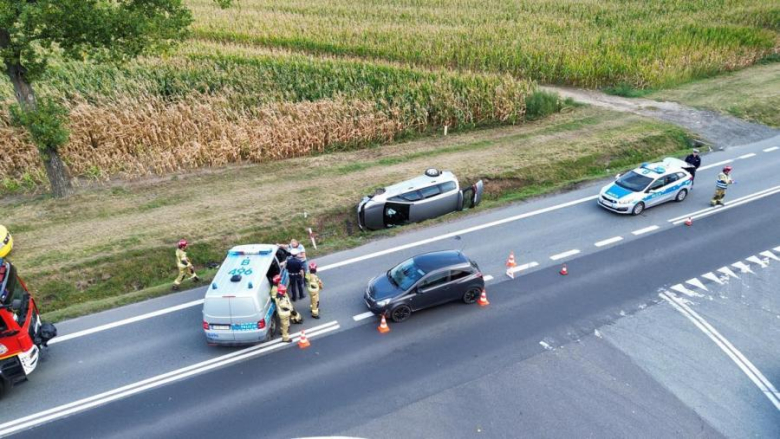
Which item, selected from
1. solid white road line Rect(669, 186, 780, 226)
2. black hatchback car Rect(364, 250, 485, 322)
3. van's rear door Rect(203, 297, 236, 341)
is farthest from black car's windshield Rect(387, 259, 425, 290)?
solid white road line Rect(669, 186, 780, 226)

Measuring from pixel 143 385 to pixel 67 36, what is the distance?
37.1 feet

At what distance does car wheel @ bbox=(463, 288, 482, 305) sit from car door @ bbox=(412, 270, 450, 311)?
63 centimetres

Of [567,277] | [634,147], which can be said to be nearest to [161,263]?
[567,277]

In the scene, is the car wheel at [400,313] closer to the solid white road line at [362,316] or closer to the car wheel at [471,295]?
the solid white road line at [362,316]

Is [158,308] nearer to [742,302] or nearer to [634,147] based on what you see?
[742,302]

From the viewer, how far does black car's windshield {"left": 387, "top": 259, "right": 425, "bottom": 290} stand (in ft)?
44.9

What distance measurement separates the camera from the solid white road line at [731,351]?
1170 centimetres

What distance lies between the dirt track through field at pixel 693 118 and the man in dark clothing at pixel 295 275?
20.2 metres

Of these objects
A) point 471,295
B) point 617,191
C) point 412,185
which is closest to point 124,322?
point 471,295

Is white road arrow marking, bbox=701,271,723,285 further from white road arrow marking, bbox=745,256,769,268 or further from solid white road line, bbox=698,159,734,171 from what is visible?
solid white road line, bbox=698,159,734,171

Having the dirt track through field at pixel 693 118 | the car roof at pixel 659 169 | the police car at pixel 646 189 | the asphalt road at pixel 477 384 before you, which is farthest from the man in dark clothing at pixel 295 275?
the dirt track through field at pixel 693 118

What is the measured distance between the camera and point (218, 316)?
40.4 feet

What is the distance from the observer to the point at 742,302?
47.0ft

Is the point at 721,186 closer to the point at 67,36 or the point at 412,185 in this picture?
the point at 412,185
